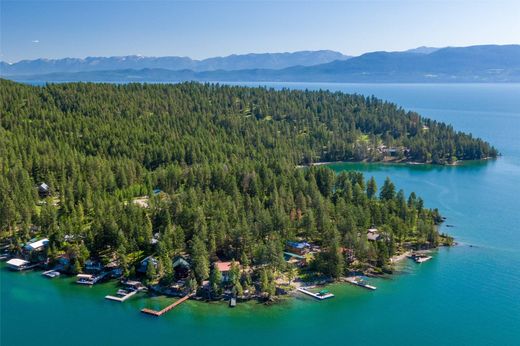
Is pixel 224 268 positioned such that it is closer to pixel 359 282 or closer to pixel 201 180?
pixel 359 282

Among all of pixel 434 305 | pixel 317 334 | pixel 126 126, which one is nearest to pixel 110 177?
pixel 126 126

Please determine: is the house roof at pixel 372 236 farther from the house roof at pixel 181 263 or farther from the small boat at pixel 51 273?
the small boat at pixel 51 273

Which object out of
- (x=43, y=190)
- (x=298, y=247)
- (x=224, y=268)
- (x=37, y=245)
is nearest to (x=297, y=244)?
(x=298, y=247)

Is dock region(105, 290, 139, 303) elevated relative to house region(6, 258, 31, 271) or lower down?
lower down

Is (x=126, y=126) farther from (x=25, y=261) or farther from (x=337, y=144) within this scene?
(x=25, y=261)

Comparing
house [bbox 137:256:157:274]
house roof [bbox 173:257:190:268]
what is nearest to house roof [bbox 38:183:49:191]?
house [bbox 137:256:157:274]

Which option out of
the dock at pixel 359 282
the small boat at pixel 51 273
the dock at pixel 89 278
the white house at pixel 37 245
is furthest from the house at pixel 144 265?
the dock at pixel 359 282

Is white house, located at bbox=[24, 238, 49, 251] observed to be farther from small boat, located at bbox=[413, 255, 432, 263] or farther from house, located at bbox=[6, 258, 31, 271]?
small boat, located at bbox=[413, 255, 432, 263]
